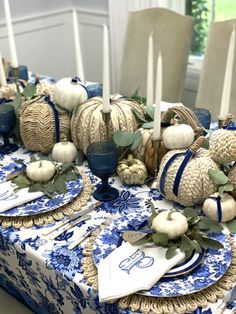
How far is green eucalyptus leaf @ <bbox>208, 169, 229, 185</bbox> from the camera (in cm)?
89

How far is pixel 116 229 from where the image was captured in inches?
34.4

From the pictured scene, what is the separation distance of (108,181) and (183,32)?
1064 mm

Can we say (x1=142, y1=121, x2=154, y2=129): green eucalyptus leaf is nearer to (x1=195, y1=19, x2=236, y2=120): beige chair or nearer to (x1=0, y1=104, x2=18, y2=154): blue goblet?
(x1=0, y1=104, x2=18, y2=154): blue goblet

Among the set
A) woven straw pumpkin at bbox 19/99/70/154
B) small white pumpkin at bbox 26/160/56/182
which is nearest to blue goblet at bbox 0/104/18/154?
woven straw pumpkin at bbox 19/99/70/154

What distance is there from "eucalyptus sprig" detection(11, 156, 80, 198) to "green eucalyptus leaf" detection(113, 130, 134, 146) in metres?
0.13

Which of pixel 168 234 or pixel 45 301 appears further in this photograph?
pixel 45 301

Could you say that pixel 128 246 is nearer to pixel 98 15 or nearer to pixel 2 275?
pixel 2 275

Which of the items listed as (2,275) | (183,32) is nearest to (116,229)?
(2,275)

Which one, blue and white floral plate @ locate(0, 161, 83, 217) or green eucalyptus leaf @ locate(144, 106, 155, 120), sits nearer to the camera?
blue and white floral plate @ locate(0, 161, 83, 217)

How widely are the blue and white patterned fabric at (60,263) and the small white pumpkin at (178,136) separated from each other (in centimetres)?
12

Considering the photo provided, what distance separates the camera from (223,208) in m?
0.88

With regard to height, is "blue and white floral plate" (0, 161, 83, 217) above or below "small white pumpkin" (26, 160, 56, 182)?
below

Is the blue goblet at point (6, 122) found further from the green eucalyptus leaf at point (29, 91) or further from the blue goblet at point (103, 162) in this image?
the blue goblet at point (103, 162)

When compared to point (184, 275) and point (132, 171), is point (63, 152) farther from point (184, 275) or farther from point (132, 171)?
point (184, 275)
